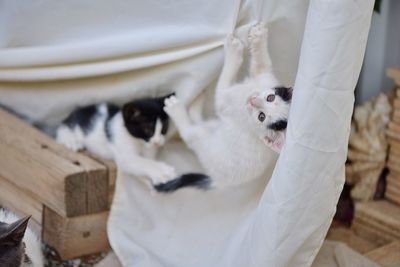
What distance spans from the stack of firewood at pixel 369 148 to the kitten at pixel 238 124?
48cm

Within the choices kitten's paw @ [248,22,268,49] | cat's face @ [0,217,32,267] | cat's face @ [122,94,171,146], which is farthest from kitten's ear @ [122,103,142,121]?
cat's face @ [0,217,32,267]

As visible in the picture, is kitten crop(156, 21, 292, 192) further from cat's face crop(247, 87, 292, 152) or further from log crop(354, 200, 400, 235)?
log crop(354, 200, 400, 235)

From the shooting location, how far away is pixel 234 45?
145cm

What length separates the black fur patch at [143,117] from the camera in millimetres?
1592

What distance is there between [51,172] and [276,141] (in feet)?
1.98

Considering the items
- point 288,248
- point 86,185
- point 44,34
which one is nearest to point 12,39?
point 44,34

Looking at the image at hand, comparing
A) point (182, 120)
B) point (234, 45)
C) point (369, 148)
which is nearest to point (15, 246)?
point (182, 120)

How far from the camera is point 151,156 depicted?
5.41ft

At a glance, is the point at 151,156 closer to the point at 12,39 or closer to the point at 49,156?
the point at 49,156

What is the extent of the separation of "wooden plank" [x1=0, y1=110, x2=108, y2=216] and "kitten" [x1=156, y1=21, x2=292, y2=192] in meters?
0.18

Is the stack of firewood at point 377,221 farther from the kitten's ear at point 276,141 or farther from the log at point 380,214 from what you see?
the kitten's ear at point 276,141

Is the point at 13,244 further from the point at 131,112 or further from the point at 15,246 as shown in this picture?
the point at 131,112

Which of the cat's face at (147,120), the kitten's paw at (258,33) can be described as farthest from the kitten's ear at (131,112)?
the kitten's paw at (258,33)

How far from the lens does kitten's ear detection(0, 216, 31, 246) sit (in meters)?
1.08
